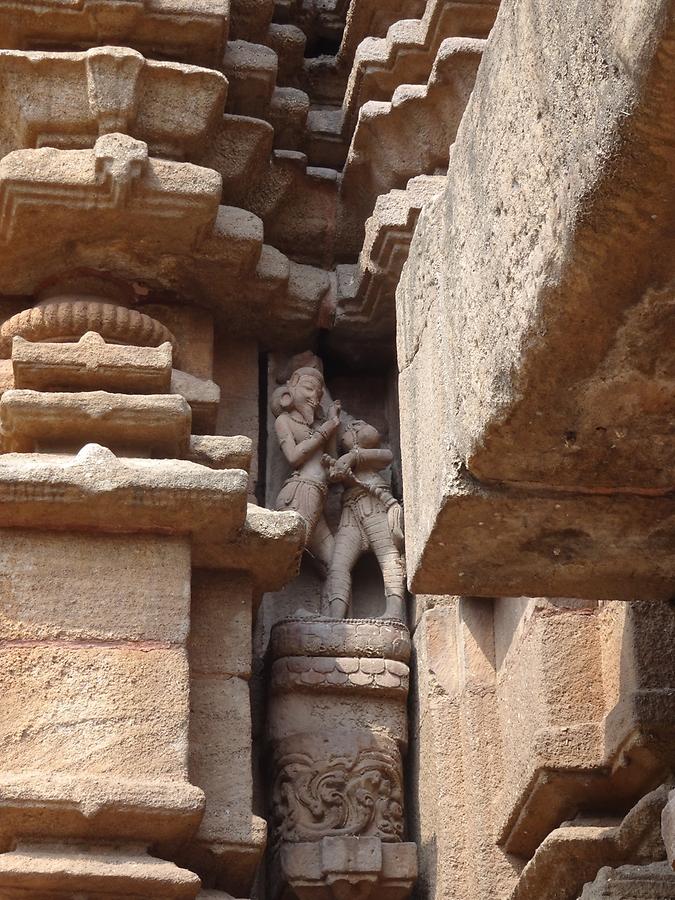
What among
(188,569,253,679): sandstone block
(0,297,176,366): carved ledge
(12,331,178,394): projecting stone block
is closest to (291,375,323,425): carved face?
(0,297,176,366): carved ledge

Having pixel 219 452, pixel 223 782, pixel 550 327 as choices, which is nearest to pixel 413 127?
pixel 219 452

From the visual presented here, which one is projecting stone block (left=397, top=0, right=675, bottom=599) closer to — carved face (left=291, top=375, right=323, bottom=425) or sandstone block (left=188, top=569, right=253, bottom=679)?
sandstone block (left=188, top=569, right=253, bottom=679)

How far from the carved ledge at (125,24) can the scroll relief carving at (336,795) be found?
1882 mm

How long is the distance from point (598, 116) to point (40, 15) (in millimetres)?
2678

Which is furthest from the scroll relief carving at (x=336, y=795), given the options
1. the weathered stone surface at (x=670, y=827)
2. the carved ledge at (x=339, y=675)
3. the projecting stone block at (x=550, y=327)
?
the weathered stone surface at (x=670, y=827)

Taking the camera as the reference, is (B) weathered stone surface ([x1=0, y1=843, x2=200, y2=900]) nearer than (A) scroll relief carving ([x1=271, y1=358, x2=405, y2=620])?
Yes

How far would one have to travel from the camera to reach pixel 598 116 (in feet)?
6.47

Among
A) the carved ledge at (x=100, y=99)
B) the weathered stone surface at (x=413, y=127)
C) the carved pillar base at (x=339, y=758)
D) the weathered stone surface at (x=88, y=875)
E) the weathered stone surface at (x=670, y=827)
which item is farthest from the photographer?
the weathered stone surface at (x=413, y=127)

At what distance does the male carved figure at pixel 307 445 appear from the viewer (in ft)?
13.9

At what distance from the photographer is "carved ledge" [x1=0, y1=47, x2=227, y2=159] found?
4156mm

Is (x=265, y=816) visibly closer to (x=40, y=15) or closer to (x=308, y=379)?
(x=308, y=379)

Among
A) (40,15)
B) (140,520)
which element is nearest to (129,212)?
(40,15)

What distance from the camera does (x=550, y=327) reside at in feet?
7.16

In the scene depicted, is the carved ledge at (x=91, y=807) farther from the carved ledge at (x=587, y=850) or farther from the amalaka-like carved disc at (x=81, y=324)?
the amalaka-like carved disc at (x=81, y=324)
